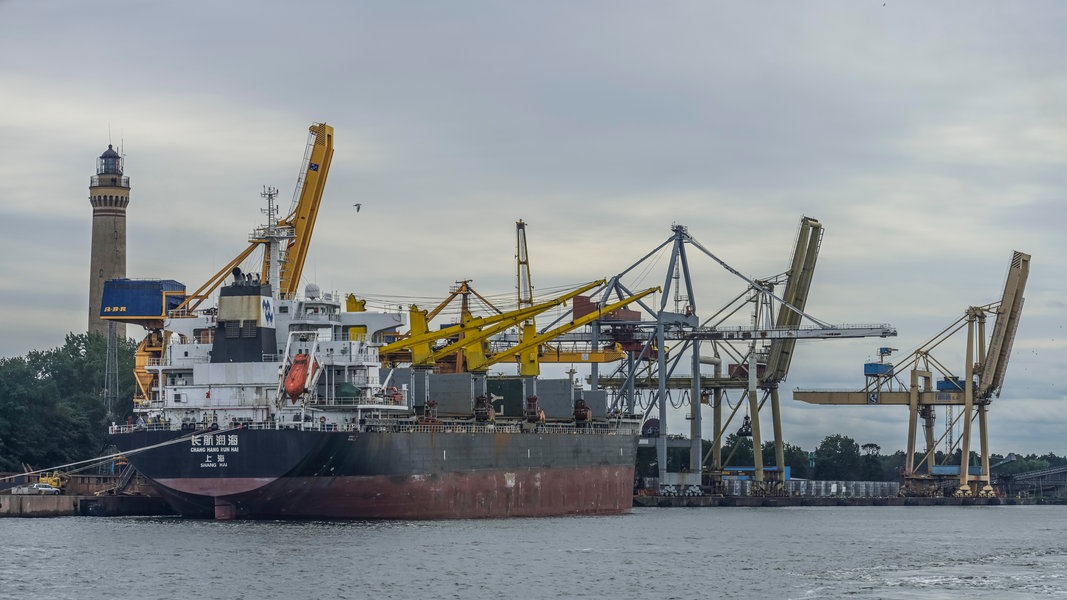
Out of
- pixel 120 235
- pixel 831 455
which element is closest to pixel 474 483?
pixel 120 235

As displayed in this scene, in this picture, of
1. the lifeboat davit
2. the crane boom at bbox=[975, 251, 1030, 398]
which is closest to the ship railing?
the lifeboat davit

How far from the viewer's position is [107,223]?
3844 inches

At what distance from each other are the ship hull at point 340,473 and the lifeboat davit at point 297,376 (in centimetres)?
202

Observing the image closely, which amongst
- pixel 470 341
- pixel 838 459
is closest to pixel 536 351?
pixel 470 341

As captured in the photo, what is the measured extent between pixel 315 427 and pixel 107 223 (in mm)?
49779

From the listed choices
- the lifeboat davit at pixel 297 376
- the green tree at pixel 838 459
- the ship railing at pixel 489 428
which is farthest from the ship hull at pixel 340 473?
the green tree at pixel 838 459

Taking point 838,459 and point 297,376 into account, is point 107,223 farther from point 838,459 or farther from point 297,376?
point 838,459

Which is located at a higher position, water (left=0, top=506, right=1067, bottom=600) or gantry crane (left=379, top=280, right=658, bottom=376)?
gantry crane (left=379, top=280, right=658, bottom=376)

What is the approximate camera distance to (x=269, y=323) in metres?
54.7

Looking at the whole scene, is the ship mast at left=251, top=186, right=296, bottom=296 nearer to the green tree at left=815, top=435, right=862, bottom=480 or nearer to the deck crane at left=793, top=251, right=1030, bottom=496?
the deck crane at left=793, top=251, right=1030, bottom=496

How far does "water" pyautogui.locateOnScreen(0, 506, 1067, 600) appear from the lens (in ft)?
123

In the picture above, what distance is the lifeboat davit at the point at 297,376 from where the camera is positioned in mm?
52125

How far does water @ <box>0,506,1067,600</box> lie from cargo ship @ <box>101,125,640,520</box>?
1.21m

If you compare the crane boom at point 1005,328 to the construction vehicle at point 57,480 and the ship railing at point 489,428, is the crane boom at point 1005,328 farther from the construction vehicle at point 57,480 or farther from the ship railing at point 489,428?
the construction vehicle at point 57,480
